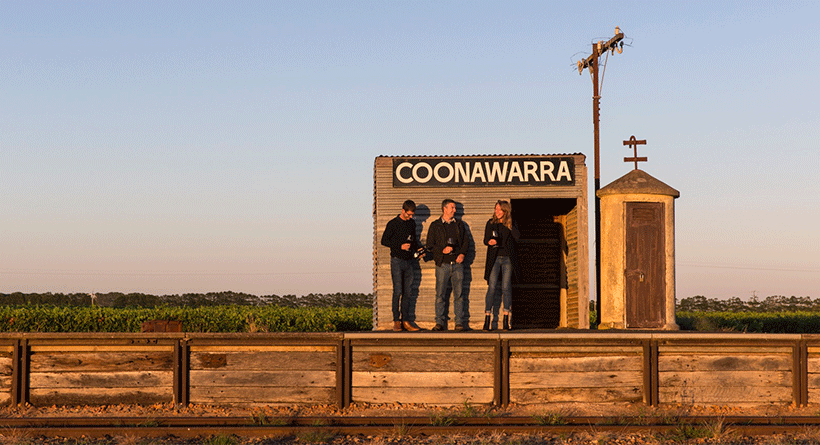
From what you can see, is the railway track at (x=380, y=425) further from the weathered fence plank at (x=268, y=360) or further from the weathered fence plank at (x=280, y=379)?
the weathered fence plank at (x=268, y=360)

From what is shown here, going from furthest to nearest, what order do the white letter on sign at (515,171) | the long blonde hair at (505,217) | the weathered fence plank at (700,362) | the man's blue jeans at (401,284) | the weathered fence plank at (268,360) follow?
1. the white letter on sign at (515,171)
2. the man's blue jeans at (401,284)
3. the long blonde hair at (505,217)
4. the weathered fence plank at (700,362)
5. the weathered fence plank at (268,360)

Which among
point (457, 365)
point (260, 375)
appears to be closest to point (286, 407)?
point (260, 375)

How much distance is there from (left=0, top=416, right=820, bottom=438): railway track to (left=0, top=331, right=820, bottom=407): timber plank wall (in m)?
0.98

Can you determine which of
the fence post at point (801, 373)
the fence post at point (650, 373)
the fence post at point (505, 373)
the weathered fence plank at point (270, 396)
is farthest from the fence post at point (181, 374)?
the fence post at point (801, 373)

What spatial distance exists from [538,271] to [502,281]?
13.5ft

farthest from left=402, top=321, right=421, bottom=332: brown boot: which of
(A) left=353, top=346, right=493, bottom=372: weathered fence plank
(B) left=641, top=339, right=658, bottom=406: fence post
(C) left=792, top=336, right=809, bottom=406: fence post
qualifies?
(C) left=792, top=336, right=809, bottom=406: fence post

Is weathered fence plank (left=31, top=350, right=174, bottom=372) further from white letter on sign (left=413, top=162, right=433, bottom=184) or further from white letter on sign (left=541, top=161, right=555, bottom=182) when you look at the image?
white letter on sign (left=541, top=161, right=555, bottom=182)

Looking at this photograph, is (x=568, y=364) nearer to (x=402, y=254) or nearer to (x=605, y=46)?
(x=402, y=254)

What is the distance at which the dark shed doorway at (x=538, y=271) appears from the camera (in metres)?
18.0

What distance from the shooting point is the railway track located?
31.0 feet

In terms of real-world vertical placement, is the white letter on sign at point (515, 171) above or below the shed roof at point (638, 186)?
above

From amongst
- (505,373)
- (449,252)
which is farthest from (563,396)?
(449,252)

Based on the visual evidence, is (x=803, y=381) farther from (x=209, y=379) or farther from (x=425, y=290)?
(x=209, y=379)

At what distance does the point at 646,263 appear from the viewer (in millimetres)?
15500
